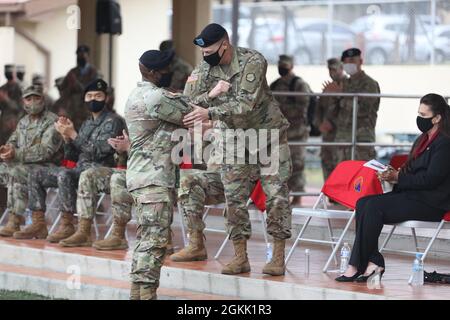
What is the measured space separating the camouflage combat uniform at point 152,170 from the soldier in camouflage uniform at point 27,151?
3.82 m

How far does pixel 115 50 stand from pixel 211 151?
715 centimetres

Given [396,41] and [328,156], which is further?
[396,41]

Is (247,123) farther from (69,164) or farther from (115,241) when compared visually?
(69,164)

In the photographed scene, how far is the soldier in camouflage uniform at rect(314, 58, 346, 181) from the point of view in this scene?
15.6 meters

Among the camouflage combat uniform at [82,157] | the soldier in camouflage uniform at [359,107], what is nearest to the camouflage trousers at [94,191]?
the camouflage combat uniform at [82,157]

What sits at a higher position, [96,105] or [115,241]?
[96,105]

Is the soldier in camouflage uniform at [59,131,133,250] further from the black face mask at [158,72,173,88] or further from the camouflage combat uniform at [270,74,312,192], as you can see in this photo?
the camouflage combat uniform at [270,74,312,192]

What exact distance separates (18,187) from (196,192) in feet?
8.74

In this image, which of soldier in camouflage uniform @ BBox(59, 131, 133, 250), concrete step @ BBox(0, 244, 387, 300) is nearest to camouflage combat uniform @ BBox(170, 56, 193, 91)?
soldier in camouflage uniform @ BBox(59, 131, 133, 250)

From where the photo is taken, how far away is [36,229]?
42.8ft

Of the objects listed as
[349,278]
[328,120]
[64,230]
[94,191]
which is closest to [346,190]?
[349,278]
